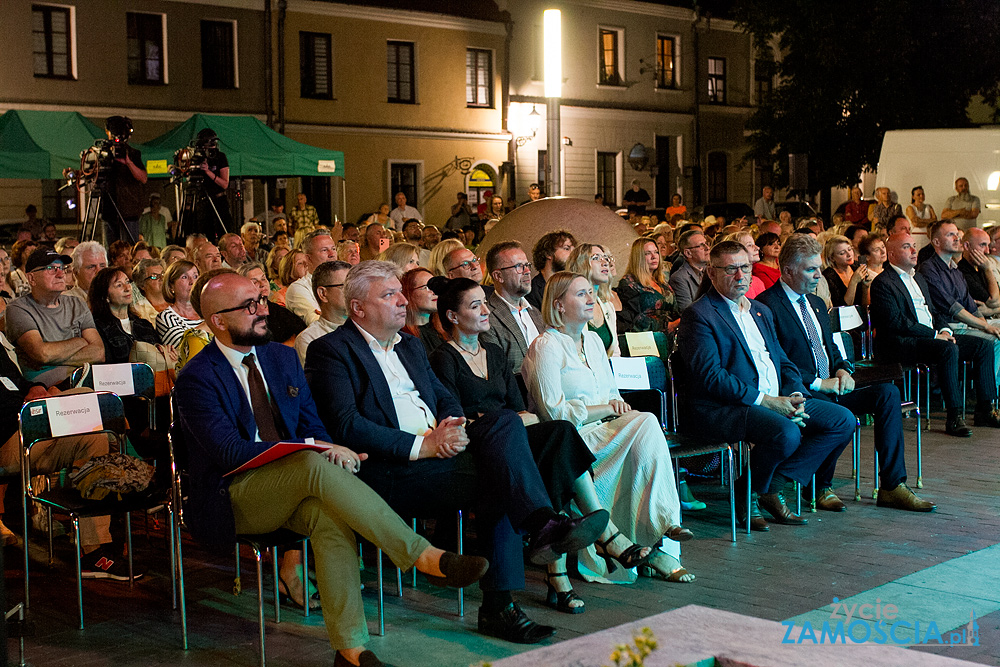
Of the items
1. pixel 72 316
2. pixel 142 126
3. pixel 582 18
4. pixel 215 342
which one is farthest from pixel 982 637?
pixel 582 18

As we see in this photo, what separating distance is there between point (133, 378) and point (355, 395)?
1585mm

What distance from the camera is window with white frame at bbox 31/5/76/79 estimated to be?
28.2m

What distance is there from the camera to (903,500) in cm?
734

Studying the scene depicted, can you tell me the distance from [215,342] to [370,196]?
28405mm

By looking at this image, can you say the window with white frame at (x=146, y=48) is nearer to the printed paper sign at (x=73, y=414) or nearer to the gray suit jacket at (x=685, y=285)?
the gray suit jacket at (x=685, y=285)

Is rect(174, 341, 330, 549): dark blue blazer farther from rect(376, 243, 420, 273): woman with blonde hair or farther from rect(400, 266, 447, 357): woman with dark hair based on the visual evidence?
rect(376, 243, 420, 273): woman with blonde hair

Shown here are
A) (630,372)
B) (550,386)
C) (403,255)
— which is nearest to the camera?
(550,386)

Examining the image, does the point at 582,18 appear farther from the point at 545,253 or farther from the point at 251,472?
the point at 251,472

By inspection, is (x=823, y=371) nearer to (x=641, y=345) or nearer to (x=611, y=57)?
(x=641, y=345)

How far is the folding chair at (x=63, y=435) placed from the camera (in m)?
5.42

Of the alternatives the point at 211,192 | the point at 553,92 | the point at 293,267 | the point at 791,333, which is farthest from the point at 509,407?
the point at 211,192

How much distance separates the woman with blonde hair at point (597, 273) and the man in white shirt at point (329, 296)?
1.70 m

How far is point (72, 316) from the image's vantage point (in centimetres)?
744

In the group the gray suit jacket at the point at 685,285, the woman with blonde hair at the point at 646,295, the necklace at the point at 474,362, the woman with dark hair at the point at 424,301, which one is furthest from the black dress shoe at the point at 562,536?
the gray suit jacket at the point at 685,285
